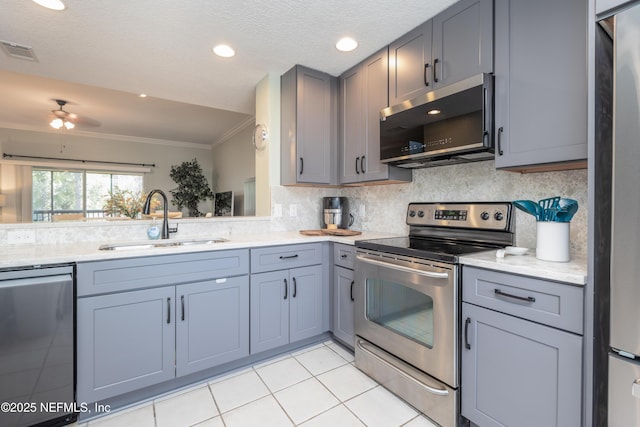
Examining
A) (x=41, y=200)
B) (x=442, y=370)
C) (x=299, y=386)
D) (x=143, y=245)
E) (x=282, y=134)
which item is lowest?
(x=299, y=386)

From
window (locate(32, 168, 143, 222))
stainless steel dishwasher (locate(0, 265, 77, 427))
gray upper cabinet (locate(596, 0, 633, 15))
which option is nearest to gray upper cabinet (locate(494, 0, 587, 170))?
gray upper cabinet (locate(596, 0, 633, 15))

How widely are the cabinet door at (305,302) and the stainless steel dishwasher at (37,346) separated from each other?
4.21 feet

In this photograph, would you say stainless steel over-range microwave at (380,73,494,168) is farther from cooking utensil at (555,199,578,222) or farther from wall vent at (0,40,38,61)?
wall vent at (0,40,38,61)

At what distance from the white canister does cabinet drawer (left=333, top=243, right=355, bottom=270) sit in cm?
113

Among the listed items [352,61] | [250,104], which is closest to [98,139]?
[250,104]

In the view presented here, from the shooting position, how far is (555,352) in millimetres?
1124

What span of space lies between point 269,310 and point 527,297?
1561 millimetres

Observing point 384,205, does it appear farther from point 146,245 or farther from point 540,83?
point 146,245

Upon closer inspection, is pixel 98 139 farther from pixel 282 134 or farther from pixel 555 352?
pixel 555 352

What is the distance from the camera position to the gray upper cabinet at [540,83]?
127 centimetres

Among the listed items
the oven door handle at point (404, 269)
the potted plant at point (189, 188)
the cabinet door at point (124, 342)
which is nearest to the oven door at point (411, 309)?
the oven door handle at point (404, 269)

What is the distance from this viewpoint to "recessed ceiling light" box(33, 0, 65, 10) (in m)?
1.65

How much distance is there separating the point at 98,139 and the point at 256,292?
6.12 meters

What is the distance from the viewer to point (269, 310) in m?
2.11
